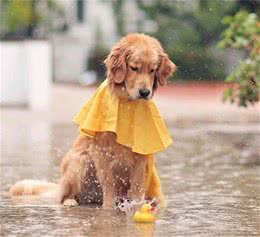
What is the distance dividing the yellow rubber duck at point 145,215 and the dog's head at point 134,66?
0.92 metres

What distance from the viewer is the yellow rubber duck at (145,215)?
Result: 25.6ft

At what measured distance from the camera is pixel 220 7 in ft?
104

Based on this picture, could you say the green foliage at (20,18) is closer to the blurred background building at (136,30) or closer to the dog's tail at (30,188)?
the blurred background building at (136,30)

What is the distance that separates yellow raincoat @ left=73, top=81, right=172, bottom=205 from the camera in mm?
8312

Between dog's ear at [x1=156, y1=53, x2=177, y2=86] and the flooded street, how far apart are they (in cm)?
109

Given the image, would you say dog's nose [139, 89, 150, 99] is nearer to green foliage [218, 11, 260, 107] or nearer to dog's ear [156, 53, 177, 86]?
dog's ear [156, 53, 177, 86]

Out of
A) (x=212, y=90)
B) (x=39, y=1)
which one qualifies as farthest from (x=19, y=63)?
(x=212, y=90)

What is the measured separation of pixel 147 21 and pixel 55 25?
124 inches

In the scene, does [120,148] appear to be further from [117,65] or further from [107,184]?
[117,65]

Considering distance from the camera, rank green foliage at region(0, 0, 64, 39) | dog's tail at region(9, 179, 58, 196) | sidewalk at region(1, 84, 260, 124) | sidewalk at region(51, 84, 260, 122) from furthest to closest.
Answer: green foliage at region(0, 0, 64, 39), sidewalk at region(51, 84, 260, 122), sidewalk at region(1, 84, 260, 124), dog's tail at region(9, 179, 58, 196)

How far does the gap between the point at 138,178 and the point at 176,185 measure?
2.11m

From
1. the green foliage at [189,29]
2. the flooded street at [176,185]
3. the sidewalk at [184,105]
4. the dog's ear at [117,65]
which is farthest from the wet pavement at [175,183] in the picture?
the green foliage at [189,29]

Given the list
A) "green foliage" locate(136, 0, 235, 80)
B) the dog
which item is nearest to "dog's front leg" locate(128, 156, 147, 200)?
the dog

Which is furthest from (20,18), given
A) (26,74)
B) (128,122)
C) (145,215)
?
(145,215)
